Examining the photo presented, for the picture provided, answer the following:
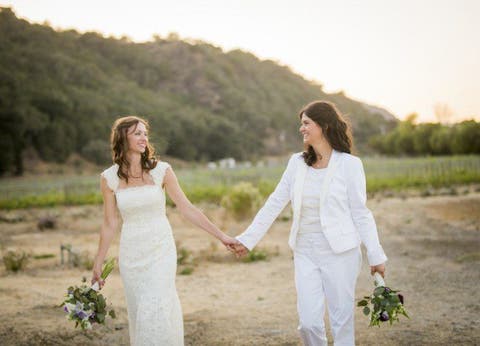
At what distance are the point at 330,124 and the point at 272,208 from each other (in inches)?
30.3

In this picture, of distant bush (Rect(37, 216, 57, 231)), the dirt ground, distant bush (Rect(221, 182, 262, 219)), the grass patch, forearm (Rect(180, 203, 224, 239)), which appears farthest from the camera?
distant bush (Rect(37, 216, 57, 231))

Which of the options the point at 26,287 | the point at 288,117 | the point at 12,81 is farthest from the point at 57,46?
the point at 26,287

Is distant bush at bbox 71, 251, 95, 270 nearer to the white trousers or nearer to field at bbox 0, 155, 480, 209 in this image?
the white trousers

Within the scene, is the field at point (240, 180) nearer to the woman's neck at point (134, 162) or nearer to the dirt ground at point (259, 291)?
the dirt ground at point (259, 291)

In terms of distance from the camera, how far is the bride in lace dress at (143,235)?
3.77m

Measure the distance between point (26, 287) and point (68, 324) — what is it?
2547mm

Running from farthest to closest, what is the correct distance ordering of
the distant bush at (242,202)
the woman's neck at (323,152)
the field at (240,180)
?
the field at (240,180) → the distant bush at (242,202) → the woman's neck at (323,152)

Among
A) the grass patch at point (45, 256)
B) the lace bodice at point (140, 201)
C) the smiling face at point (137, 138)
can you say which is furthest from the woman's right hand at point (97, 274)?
the grass patch at point (45, 256)

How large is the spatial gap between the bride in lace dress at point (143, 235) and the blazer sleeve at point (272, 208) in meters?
0.56

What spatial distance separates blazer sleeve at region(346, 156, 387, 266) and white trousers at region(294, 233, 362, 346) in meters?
0.14

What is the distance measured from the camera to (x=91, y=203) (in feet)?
76.3

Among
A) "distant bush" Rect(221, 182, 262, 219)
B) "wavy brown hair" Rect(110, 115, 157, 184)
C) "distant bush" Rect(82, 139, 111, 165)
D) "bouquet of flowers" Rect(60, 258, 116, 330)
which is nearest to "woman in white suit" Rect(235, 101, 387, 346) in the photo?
"wavy brown hair" Rect(110, 115, 157, 184)

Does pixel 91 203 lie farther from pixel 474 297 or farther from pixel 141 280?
pixel 141 280

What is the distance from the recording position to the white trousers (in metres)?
3.70
